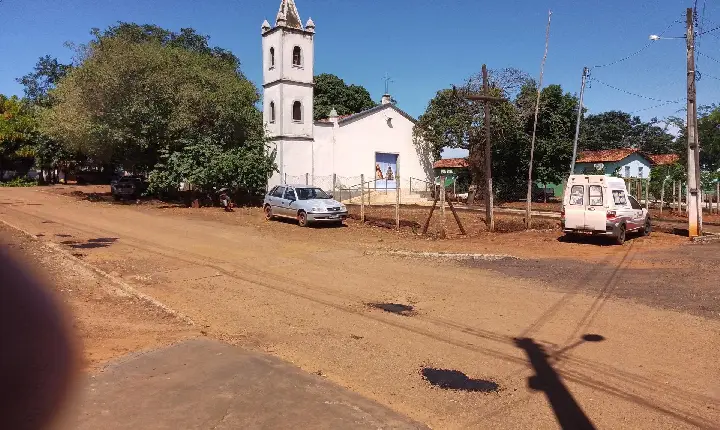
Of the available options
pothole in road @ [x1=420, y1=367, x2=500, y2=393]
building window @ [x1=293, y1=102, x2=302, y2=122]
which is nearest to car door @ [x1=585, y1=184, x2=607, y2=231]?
pothole in road @ [x1=420, y1=367, x2=500, y2=393]

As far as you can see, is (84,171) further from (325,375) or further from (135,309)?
(325,375)

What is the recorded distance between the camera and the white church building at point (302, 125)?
32.7m

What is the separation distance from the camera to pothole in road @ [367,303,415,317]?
8880 mm

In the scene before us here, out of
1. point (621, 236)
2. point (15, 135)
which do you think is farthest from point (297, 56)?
point (15, 135)

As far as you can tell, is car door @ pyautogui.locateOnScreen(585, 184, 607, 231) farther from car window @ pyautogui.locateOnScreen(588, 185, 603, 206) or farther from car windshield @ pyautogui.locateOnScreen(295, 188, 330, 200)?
car windshield @ pyautogui.locateOnScreen(295, 188, 330, 200)

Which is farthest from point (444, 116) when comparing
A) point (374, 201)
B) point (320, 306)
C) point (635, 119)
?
point (635, 119)

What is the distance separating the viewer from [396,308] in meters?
9.20

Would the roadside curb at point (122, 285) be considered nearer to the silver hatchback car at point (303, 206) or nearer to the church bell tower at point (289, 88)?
the silver hatchback car at point (303, 206)

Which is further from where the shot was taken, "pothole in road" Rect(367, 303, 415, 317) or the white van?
the white van

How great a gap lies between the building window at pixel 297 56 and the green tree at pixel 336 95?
78.3 feet

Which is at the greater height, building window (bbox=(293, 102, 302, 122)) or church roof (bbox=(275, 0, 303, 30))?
church roof (bbox=(275, 0, 303, 30))

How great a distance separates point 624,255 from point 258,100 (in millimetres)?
26407

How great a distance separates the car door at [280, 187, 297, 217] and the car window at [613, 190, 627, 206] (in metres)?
11.8

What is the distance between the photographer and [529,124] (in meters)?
37.8
